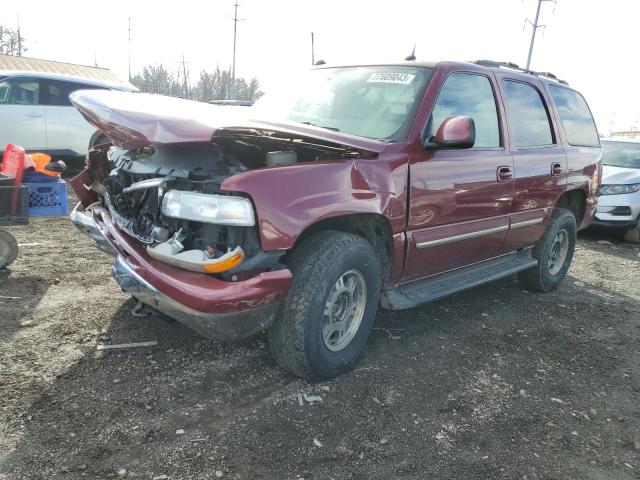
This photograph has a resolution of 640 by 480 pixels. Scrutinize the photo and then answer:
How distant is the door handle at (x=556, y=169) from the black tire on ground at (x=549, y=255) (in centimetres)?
46

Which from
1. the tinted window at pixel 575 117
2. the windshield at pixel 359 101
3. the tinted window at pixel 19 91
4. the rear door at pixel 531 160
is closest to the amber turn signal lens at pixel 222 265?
the windshield at pixel 359 101

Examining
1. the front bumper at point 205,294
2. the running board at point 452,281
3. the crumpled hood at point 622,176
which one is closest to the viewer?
the front bumper at point 205,294

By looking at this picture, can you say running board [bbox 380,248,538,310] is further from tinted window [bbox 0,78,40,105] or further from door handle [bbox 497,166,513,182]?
tinted window [bbox 0,78,40,105]

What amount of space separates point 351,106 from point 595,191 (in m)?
3.38

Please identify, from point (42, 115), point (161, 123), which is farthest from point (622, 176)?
point (42, 115)

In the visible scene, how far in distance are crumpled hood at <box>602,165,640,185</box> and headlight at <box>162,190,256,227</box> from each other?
778 centimetres

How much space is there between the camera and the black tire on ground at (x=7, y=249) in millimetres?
4457

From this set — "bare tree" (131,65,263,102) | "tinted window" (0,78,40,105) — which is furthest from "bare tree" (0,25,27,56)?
"tinted window" (0,78,40,105)

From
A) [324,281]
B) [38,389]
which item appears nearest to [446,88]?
[324,281]

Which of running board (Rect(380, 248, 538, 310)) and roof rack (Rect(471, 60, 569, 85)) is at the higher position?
roof rack (Rect(471, 60, 569, 85))

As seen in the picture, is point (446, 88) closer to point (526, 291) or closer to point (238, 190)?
point (238, 190)

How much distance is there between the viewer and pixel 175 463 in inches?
89.1

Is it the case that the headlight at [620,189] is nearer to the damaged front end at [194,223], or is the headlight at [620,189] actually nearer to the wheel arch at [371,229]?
the wheel arch at [371,229]

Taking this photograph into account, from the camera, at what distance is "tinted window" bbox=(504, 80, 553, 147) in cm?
428
